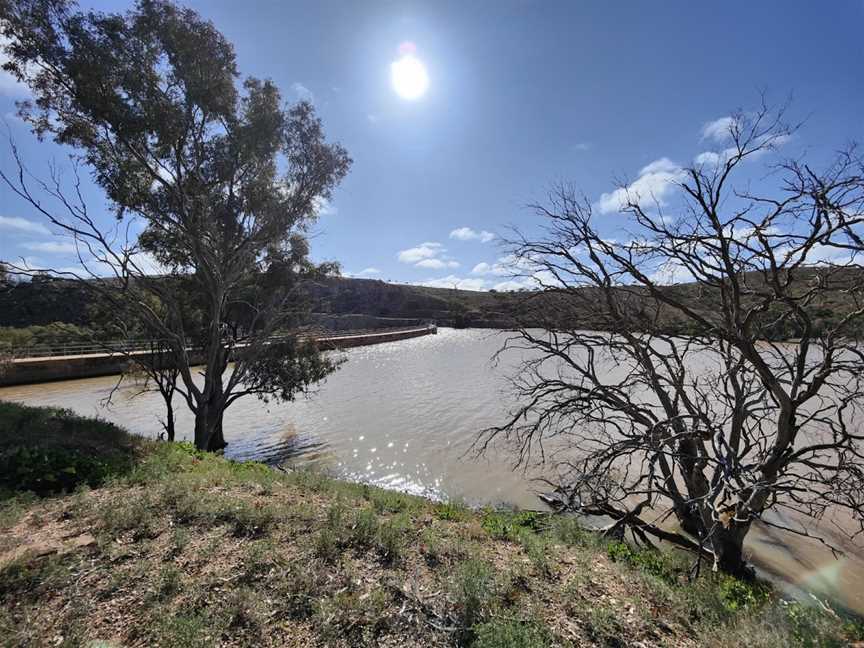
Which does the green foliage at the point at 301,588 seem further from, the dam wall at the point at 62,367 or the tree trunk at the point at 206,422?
the dam wall at the point at 62,367

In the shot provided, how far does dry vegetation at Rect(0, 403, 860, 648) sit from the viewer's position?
307 cm

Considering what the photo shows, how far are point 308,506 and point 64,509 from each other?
2878 millimetres

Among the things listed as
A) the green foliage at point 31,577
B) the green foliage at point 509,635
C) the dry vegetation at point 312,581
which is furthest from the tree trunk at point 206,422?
the green foliage at point 509,635

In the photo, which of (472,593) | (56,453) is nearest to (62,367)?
(56,453)

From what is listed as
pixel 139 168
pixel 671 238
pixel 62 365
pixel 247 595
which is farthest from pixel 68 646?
pixel 62 365

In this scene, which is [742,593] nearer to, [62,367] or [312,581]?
[312,581]

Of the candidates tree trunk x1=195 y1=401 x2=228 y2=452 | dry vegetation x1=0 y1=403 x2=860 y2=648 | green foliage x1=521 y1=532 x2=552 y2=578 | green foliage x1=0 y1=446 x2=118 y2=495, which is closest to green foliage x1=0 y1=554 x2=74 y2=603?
dry vegetation x1=0 y1=403 x2=860 y2=648

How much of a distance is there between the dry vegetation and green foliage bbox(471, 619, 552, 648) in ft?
0.05

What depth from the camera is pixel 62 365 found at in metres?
23.5

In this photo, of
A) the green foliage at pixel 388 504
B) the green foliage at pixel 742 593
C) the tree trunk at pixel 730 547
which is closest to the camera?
the green foliage at pixel 742 593

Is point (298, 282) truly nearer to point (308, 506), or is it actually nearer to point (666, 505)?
point (308, 506)

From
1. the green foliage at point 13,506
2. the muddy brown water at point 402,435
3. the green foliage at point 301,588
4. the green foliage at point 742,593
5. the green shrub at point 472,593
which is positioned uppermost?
the green foliage at point 13,506

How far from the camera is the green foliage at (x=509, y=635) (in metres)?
2.94

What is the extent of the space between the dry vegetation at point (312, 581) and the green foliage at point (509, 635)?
15 mm
